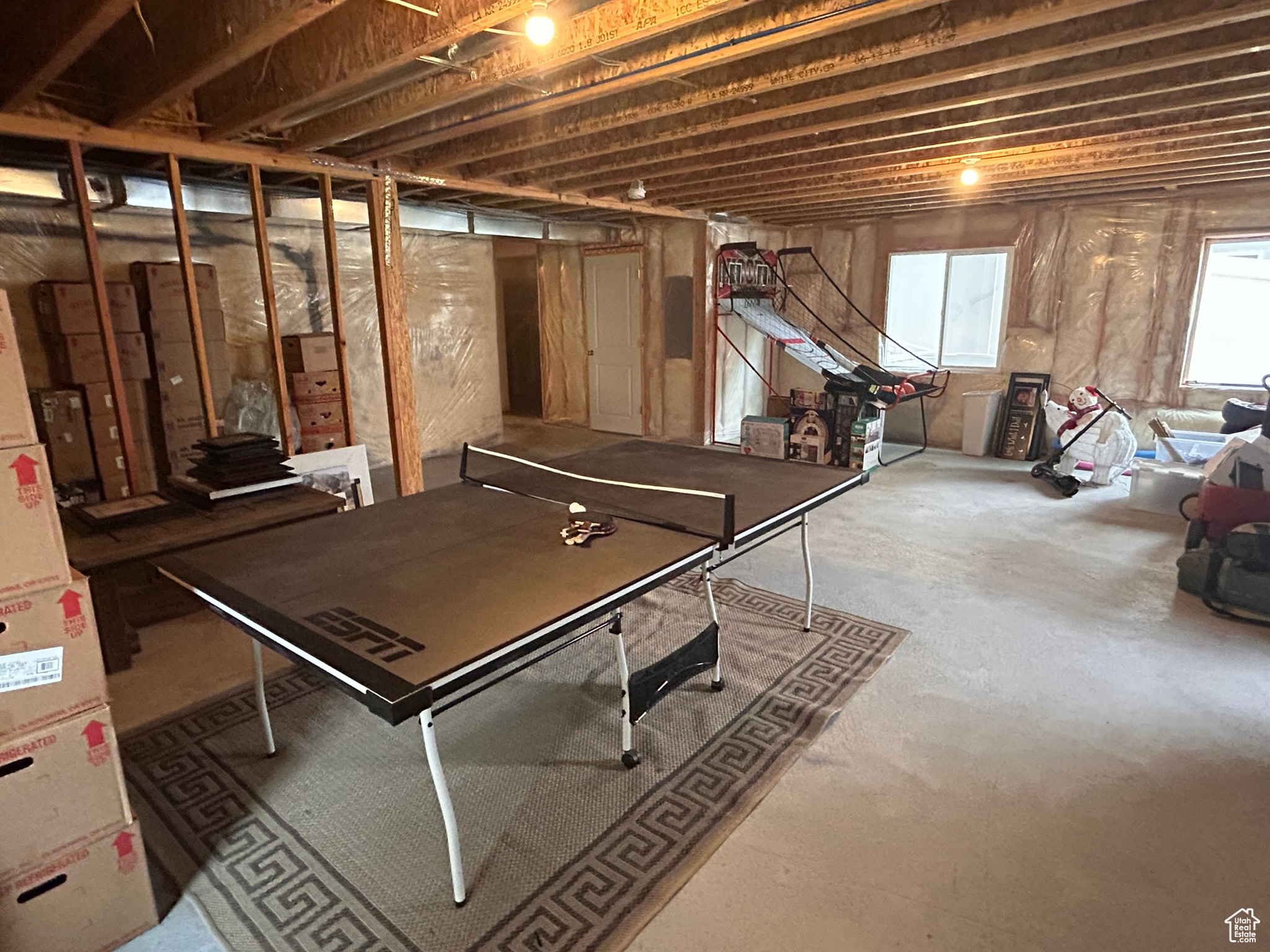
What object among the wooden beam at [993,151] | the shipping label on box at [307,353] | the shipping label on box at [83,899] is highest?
the wooden beam at [993,151]

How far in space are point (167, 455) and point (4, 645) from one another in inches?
144

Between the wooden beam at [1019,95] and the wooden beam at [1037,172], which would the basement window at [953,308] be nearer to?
the wooden beam at [1037,172]

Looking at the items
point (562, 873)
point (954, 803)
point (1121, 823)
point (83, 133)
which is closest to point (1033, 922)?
point (954, 803)

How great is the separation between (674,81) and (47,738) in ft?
10.3

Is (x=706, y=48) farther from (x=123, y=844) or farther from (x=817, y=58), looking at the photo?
(x=123, y=844)

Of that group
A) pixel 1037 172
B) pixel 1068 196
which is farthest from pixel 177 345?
pixel 1068 196

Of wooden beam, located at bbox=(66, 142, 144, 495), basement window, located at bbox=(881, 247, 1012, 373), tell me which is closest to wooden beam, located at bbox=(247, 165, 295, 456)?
wooden beam, located at bbox=(66, 142, 144, 495)

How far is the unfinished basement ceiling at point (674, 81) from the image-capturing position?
7.38 ft

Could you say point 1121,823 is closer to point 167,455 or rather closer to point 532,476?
point 532,476

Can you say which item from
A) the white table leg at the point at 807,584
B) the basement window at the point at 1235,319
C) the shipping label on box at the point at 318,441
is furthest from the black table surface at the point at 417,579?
the basement window at the point at 1235,319

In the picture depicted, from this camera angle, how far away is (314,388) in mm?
5102

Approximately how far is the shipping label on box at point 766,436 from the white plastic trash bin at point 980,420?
2.10 metres

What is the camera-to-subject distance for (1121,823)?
2.02m

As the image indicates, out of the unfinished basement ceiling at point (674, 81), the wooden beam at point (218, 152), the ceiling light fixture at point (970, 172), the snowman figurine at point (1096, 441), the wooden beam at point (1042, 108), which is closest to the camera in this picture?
the unfinished basement ceiling at point (674, 81)
